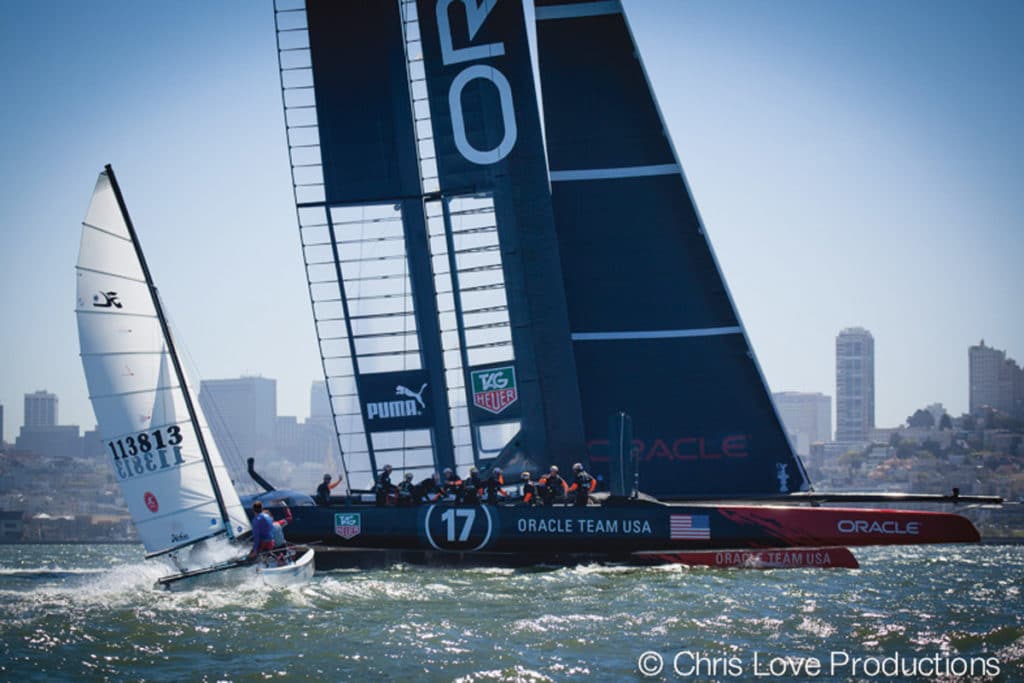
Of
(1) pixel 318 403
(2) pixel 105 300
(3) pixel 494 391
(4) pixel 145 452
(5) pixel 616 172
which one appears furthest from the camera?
(1) pixel 318 403

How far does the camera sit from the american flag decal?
1723 cm

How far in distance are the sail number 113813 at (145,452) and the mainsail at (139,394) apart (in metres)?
0.01

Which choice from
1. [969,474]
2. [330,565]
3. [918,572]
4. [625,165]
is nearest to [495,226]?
[625,165]

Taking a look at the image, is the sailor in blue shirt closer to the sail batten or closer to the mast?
the mast

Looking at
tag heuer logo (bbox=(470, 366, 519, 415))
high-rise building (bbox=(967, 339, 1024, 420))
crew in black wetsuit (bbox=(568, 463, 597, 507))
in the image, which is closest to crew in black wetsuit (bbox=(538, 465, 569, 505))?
crew in black wetsuit (bbox=(568, 463, 597, 507))

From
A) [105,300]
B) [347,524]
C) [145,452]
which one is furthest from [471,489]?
[105,300]

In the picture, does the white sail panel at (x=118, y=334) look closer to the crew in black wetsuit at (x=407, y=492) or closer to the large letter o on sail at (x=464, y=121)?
the crew in black wetsuit at (x=407, y=492)

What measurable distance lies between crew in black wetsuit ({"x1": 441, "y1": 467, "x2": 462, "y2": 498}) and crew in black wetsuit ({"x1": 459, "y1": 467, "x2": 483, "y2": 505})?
89mm

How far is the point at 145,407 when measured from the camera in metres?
15.2

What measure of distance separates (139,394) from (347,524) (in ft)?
13.1

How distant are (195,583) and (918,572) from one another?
38.2 feet

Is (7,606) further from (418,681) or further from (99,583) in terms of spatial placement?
(418,681)

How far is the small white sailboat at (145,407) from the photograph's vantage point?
583 inches

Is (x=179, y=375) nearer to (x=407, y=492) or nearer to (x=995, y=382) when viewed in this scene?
(x=407, y=492)
